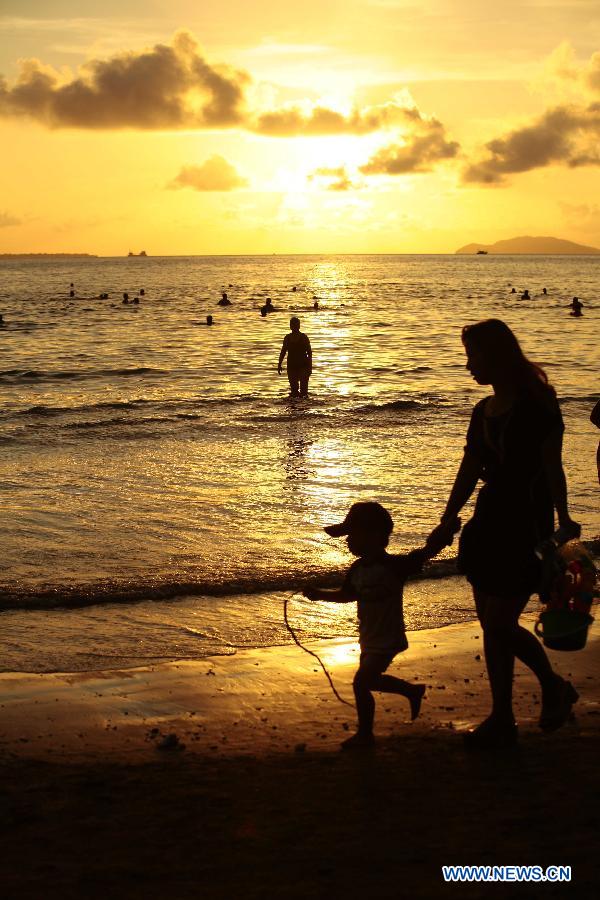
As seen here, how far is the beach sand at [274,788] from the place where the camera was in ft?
11.1

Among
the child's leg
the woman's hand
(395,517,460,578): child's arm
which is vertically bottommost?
the child's leg

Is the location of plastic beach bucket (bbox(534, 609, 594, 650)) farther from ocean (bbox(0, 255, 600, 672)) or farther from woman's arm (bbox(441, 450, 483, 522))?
ocean (bbox(0, 255, 600, 672))

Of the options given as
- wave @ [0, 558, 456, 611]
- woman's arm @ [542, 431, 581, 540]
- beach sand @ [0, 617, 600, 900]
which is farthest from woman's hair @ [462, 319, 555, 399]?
wave @ [0, 558, 456, 611]

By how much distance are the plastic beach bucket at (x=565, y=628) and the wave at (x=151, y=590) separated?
3.74 m

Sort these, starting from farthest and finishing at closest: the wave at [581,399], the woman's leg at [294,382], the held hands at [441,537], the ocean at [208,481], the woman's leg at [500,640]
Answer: the woman's leg at [294,382] → the wave at [581,399] → the ocean at [208,481] → the woman's leg at [500,640] → the held hands at [441,537]

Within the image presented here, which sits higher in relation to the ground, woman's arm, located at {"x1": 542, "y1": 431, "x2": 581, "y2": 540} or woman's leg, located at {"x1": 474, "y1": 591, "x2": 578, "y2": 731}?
woman's arm, located at {"x1": 542, "y1": 431, "x2": 581, "y2": 540}

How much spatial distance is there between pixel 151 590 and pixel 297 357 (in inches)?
Result: 583

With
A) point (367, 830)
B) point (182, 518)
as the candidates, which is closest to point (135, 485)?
point (182, 518)

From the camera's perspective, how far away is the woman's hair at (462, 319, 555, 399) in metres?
4.23

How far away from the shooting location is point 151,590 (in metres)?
7.88

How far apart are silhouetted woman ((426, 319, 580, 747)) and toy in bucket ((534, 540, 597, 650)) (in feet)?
0.36

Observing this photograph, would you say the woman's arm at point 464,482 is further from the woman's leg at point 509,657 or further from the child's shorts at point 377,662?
the child's shorts at point 377,662

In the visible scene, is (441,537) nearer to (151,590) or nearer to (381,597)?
(381,597)

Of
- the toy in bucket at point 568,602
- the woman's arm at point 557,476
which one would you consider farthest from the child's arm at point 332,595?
the woman's arm at point 557,476
